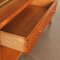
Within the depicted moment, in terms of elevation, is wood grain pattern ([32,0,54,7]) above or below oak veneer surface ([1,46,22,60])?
above

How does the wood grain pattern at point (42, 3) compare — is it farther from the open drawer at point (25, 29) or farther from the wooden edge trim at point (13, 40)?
the wooden edge trim at point (13, 40)

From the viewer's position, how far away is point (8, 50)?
45.9 inches

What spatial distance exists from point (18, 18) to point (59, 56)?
59cm

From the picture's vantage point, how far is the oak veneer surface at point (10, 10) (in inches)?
39.0

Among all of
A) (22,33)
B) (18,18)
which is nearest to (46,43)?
(18,18)

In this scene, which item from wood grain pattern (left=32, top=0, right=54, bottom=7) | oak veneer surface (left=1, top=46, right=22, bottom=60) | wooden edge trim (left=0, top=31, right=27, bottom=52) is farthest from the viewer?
wood grain pattern (left=32, top=0, right=54, bottom=7)

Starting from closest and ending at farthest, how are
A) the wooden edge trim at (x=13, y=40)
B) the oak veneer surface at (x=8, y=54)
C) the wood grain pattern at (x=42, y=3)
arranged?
the wooden edge trim at (x=13, y=40) → the oak veneer surface at (x=8, y=54) → the wood grain pattern at (x=42, y=3)

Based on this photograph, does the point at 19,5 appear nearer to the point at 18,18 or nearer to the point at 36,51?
the point at 18,18

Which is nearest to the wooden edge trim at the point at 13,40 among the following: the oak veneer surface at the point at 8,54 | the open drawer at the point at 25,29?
the open drawer at the point at 25,29

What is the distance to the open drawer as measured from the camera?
36.7 inches

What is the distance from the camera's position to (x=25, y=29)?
3.99 feet

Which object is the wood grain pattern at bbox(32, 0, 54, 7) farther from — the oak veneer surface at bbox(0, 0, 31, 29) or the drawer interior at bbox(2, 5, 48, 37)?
the oak veneer surface at bbox(0, 0, 31, 29)

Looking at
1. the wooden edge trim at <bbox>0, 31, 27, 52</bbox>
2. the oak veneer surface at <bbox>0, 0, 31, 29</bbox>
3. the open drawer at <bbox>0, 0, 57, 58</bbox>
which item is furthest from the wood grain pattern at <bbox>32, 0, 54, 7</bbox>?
the wooden edge trim at <bbox>0, 31, 27, 52</bbox>

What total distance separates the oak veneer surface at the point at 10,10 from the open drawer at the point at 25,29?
8 centimetres
